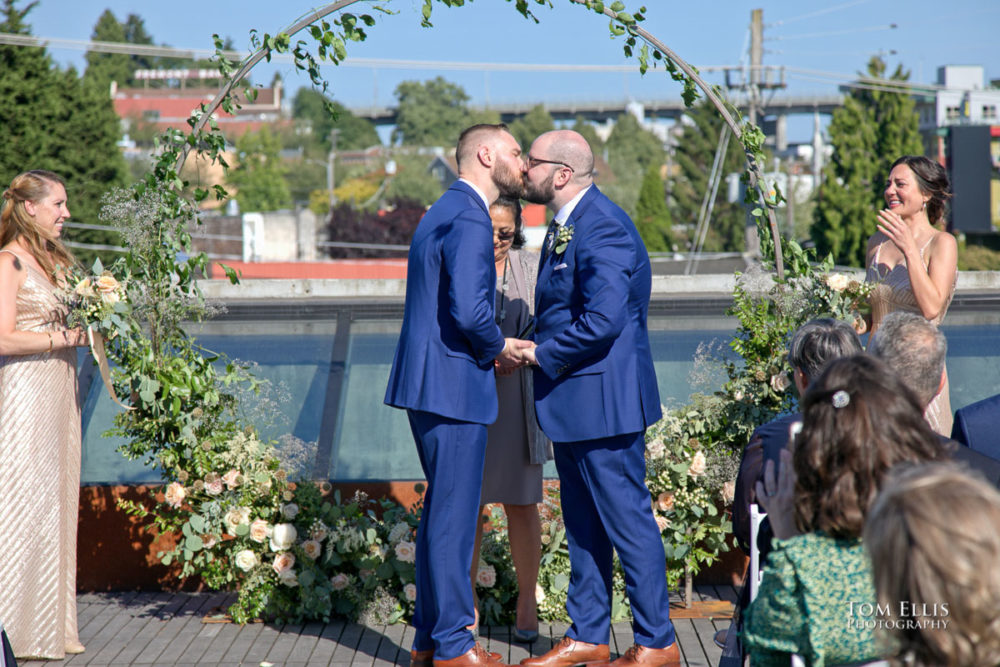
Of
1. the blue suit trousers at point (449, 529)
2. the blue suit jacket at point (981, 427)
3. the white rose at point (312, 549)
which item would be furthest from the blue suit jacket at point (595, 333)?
the white rose at point (312, 549)

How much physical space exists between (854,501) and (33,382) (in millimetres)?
3293

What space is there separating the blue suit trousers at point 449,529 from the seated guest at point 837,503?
170 centimetres

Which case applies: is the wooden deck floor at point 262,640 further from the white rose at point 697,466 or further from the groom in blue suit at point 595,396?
the white rose at point 697,466

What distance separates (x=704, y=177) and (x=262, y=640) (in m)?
53.9

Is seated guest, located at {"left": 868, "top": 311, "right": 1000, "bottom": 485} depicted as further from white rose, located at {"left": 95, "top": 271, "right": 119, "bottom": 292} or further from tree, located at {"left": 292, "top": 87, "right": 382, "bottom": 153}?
tree, located at {"left": 292, "top": 87, "right": 382, "bottom": 153}

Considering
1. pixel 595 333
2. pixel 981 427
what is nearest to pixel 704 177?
pixel 595 333

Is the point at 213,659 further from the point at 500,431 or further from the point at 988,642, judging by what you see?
the point at 988,642

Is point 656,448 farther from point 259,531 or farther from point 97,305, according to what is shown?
point 97,305

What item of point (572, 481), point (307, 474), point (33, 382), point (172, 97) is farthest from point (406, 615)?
point (172, 97)

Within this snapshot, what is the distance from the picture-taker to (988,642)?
150 centimetres

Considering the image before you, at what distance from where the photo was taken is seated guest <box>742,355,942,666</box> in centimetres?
192

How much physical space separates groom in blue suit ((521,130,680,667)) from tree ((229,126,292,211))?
71.1m

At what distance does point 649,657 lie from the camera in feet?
11.8

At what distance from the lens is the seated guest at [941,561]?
4.78ft
